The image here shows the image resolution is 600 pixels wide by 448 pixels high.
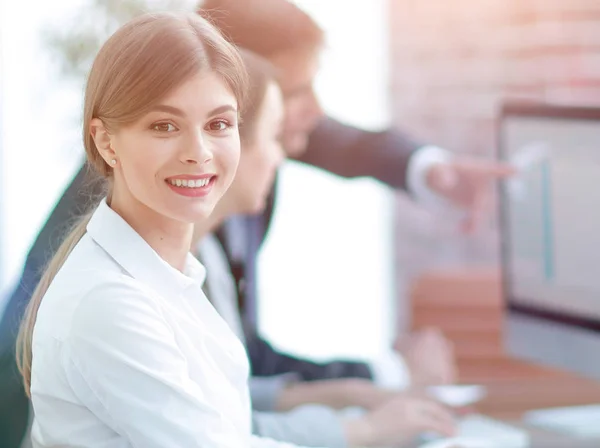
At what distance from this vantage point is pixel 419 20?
2707mm

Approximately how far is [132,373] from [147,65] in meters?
0.21

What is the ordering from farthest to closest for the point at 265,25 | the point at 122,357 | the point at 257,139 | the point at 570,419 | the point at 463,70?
the point at 463,70
the point at 570,419
the point at 265,25
the point at 257,139
the point at 122,357

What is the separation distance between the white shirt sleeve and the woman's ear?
99mm

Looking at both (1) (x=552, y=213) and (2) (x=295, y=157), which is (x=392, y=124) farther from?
(1) (x=552, y=213)

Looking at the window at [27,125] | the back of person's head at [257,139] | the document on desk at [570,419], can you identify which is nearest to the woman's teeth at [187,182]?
the back of person's head at [257,139]

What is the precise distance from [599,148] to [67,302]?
3.02ft

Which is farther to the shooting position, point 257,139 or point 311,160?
point 311,160

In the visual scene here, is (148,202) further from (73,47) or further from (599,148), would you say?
(73,47)

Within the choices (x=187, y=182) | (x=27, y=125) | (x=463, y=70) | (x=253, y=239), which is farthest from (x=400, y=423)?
(x=463, y=70)

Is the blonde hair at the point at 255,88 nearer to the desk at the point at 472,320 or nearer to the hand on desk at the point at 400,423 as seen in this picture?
the hand on desk at the point at 400,423

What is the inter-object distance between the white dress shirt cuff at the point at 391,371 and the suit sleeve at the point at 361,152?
1.21 feet

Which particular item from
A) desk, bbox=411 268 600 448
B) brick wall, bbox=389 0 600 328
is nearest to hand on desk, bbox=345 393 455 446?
desk, bbox=411 268 600 448

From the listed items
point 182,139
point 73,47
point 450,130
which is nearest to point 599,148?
point 182,139

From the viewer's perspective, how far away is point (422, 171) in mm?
1773
